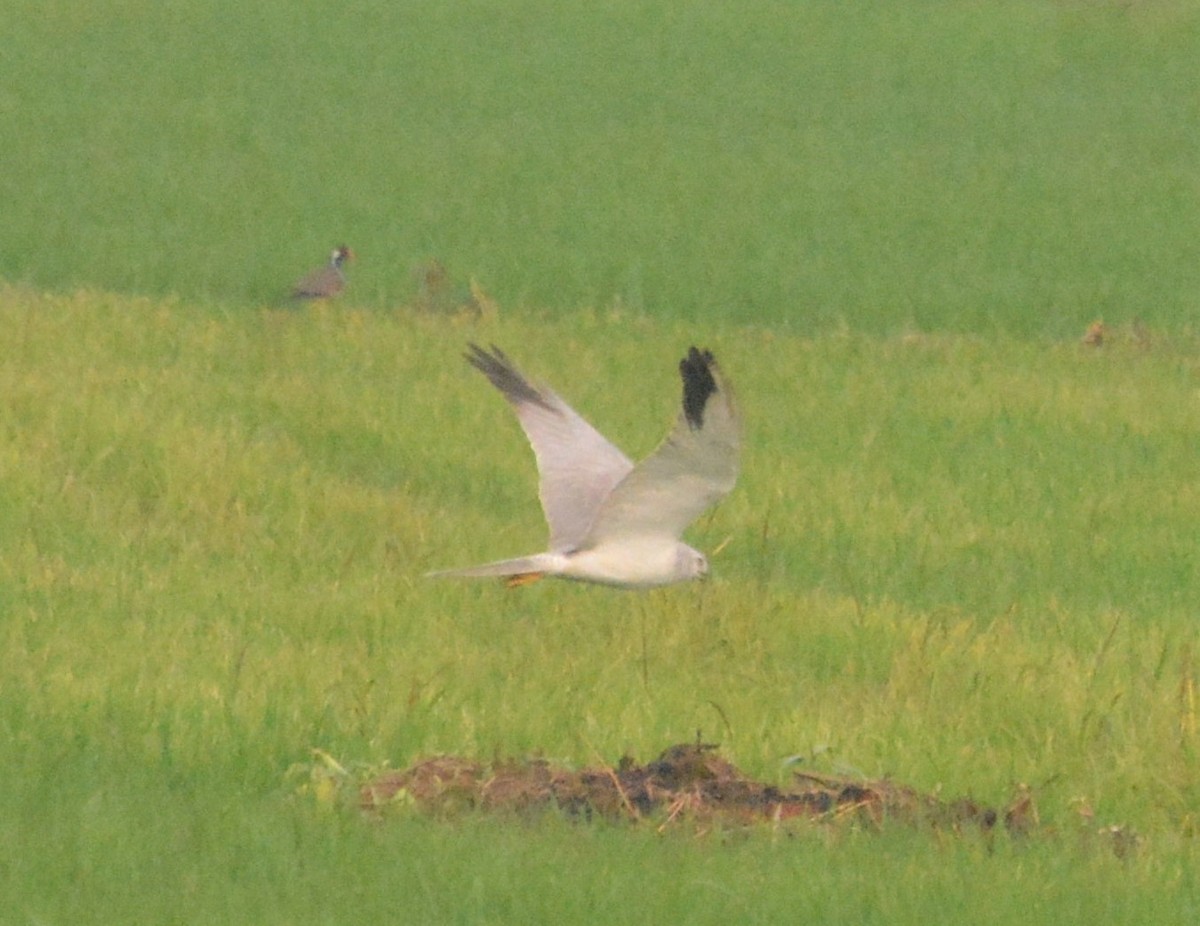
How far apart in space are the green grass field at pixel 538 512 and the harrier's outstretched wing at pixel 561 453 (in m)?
0.46

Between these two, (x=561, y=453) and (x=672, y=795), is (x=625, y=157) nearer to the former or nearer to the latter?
(x=561, y=453)

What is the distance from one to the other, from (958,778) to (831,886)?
4.18ft

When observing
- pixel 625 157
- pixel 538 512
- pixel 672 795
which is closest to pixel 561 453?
pixel 672 795

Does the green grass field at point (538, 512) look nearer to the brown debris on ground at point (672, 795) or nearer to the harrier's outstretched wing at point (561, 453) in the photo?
the brown debris on ground at point (672, 795)

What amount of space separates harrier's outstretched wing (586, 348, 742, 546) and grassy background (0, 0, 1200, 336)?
7.85 meters

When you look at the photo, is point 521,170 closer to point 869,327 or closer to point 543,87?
point 543,87

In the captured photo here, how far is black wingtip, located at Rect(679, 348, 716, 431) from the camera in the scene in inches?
250

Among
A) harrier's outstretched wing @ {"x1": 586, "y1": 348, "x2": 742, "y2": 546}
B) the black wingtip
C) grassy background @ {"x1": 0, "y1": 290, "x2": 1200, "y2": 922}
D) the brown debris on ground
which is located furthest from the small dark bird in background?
the brown debris on ground

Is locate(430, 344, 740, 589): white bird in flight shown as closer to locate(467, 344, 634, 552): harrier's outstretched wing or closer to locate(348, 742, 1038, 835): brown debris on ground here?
locate(467, 344, 634, 552): harrier's outstretched wing

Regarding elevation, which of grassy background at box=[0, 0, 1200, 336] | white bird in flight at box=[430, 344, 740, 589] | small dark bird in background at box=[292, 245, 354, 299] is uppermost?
grassy background at box=[0, 0, 1200, 336]

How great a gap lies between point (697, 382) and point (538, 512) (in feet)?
14.0

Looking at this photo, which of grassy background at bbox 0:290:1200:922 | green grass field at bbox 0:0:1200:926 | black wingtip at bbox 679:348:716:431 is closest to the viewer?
grassy background at bbox 0:290:1200:922

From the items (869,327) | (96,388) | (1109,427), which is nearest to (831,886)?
(96,388)

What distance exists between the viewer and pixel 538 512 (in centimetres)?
1064
